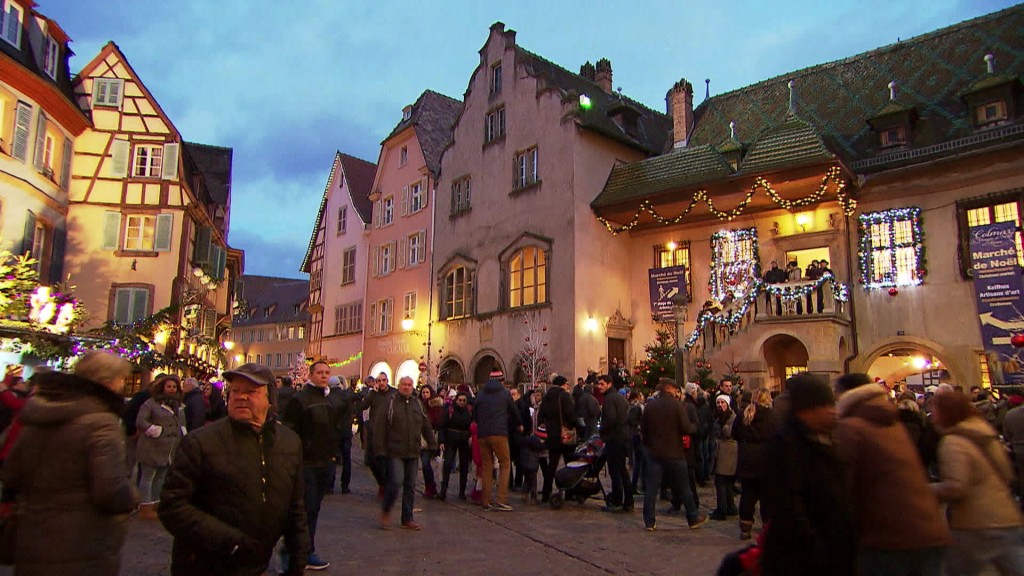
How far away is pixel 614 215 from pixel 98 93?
18.4 m

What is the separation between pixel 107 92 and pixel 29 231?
22.4 ft

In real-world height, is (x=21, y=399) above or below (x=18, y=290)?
below

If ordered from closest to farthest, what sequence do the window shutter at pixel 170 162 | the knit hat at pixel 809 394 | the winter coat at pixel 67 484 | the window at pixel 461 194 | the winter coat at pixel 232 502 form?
the winter coat at pixel 232 502
the winter coat at pixel 67 484
the knit hat at pixel 809 394
the window shutter at pixel 170 162
the window at pixel 461 194

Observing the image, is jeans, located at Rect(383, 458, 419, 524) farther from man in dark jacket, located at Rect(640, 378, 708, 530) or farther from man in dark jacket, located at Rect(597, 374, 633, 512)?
man in dark jacket, located at Rect(597, 374, 633, 512)

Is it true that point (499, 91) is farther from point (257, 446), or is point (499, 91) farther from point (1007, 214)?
point (257, 446)

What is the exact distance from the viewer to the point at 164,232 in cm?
2591

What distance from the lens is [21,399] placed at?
27.5 feet

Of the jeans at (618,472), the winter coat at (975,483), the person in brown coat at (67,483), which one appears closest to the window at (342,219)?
the jeans at (618,472)

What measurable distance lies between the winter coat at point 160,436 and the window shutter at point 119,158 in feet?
63.7

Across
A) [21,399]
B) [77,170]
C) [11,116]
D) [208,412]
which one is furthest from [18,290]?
[21,399]

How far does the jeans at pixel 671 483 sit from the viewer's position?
8.90m

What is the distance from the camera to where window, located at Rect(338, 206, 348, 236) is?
125 feet

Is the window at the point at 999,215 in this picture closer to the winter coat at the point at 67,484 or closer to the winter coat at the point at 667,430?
the winter coat at the point at 667,430

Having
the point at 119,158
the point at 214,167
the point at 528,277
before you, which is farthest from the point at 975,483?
the point at 214,167
